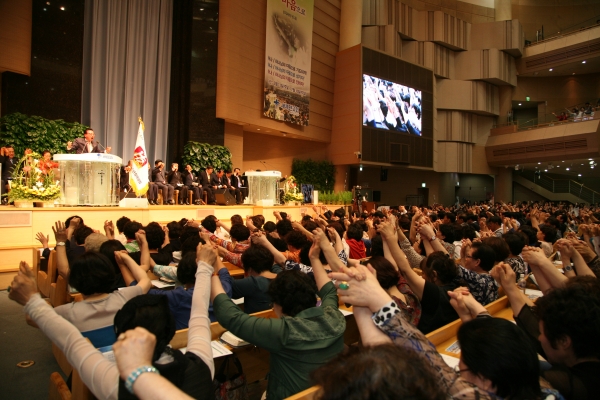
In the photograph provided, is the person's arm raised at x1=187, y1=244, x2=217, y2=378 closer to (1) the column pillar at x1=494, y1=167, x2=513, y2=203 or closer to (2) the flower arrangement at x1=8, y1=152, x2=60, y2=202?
(2) the flower arrangement at x1=8, y1=152, x2=60, y2=202

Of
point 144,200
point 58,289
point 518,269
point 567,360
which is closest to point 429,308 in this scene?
point 567,360

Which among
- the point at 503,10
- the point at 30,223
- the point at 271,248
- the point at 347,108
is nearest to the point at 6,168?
the point at 30,223

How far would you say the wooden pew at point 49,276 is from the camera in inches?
142

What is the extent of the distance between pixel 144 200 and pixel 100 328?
6.11m

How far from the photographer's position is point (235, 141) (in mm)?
12867

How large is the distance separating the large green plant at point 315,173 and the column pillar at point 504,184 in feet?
36.3

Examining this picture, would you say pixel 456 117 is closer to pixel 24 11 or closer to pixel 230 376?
pixel 24 11

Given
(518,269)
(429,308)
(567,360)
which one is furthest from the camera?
(518,269)

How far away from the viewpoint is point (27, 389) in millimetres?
2729

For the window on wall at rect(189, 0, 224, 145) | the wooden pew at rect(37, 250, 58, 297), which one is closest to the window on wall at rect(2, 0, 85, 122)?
the window on wall at rect(189, 0, 224, 145)

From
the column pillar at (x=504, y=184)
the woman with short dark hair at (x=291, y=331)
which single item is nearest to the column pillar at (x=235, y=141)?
the woman with short dark hair at (x=291, y=331)

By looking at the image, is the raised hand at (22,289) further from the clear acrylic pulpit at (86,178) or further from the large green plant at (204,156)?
the large green plant at (204,156)

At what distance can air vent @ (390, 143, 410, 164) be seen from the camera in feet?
51.6

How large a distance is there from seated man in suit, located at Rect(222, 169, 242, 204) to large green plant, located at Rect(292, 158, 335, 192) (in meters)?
4.24
